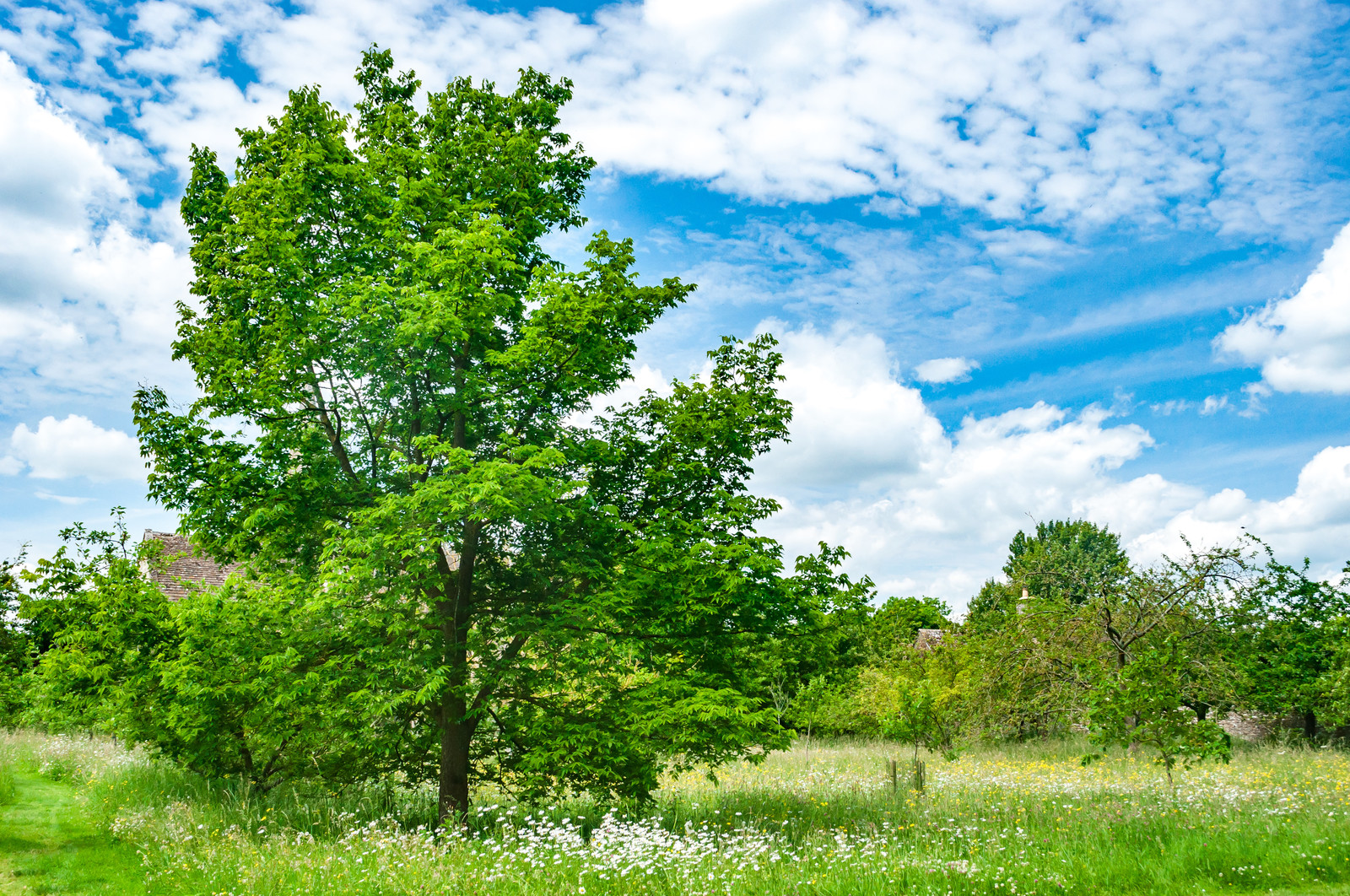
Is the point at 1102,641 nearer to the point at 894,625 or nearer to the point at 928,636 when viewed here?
the point at 894,625

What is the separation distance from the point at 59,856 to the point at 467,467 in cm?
831

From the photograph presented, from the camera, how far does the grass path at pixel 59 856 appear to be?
1008 centimetres

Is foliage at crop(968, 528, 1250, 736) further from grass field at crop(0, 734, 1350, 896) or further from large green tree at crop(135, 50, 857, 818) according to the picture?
large green tree at crop(135, 50, 857, 818)

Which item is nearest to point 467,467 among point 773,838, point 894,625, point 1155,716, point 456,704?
point 456,704

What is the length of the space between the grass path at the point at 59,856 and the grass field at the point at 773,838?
0.11m

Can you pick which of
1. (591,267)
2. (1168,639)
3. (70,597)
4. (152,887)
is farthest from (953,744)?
(70,597)

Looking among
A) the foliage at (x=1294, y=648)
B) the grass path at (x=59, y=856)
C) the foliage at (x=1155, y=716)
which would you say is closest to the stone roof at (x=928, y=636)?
the foliage at (x=1294, y=648)

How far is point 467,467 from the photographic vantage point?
1182 cm

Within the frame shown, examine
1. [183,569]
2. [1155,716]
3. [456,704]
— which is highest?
[183,569]

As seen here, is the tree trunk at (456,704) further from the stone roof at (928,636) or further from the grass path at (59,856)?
the stone roof at (928,636)

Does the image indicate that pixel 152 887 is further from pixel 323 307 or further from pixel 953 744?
pixel 953 744

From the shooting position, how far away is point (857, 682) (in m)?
31.1

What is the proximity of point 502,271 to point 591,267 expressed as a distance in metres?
1.49

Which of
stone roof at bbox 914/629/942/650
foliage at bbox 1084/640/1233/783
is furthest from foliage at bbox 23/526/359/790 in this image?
stone roof at bbox 914/629/942/650
